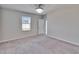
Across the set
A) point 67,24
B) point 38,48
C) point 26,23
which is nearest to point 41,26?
point 26,23

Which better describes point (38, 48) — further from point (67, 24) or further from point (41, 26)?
point (41, 26)

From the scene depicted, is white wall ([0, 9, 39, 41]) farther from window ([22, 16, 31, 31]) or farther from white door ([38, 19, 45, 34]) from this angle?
white door ([38, 19, 45, 34])

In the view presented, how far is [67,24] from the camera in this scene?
499 centimetres

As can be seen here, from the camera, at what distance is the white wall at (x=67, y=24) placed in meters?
4.36

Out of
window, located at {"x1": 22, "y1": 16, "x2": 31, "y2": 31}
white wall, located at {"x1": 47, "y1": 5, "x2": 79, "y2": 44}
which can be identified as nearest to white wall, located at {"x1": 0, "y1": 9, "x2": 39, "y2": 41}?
window, located at {"x1": 22, "y1": 16, "x2": 31, "y2": 31}

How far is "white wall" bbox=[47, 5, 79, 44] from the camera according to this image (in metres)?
4.36

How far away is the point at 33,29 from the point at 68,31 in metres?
3.69

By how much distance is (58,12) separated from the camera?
5.86m

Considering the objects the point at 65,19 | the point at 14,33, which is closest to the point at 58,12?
the point at 65,19

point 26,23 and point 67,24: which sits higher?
point 26,23

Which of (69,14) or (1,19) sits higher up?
(69,14)

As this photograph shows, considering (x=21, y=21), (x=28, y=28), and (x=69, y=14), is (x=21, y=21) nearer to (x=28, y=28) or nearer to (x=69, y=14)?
(x=28, y=28)

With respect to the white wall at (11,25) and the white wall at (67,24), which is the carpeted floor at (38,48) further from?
the white wall at (11,25)

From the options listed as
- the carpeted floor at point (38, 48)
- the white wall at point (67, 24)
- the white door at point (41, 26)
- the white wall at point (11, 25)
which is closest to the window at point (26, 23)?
the white wall at point (11, 25)
